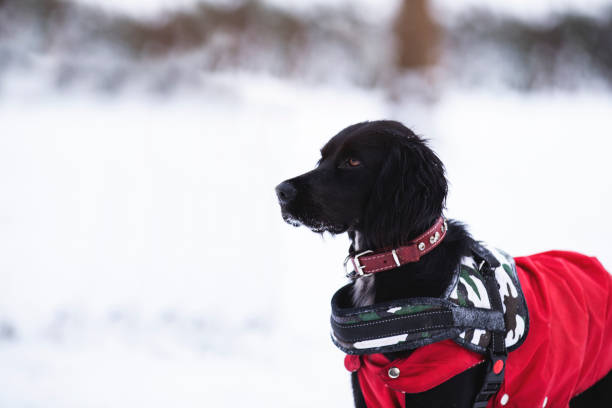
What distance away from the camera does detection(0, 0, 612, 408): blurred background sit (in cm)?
285

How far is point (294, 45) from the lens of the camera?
745cm

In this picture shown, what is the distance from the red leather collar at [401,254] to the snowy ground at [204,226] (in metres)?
1.14

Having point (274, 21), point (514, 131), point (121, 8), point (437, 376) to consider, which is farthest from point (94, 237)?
point (514, 131)

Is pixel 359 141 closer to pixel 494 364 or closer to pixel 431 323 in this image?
pixel 431 323

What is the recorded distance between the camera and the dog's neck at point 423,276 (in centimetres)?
150

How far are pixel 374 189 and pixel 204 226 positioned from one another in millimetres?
2975

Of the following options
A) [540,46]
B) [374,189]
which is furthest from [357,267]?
[540,46]

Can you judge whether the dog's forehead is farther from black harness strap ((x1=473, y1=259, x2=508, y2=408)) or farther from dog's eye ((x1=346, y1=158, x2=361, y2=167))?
black harness strap ((x1=473, y1=259, x2=508, y2=408))

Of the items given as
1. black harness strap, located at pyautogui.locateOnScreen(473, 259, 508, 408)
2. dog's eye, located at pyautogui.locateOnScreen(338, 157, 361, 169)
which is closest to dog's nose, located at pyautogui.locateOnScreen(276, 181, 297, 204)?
dog's eye, located at pyautogui.locateOnScreen(338, 157, 361, 169)

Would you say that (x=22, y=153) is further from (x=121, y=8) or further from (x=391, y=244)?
(x=391, y=244)

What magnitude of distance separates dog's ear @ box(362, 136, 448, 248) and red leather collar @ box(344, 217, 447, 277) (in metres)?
0.04

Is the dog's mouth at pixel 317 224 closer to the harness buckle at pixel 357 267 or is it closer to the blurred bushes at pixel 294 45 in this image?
the harness buckle at pixel 357 267

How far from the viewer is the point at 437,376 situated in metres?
1.40

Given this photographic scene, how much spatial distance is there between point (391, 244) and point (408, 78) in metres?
3.60
